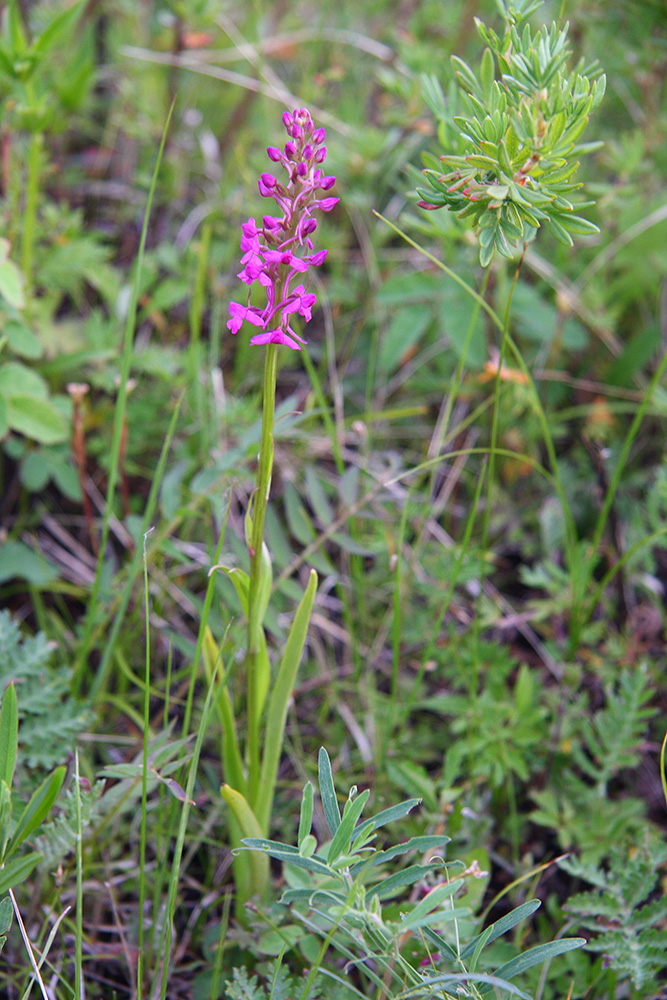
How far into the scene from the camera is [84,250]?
224cm

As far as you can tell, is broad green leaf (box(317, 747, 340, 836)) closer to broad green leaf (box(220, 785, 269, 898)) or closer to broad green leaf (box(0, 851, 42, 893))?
broad green leaf (box(220, 785, 269, 898))

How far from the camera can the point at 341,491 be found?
71.6 inches

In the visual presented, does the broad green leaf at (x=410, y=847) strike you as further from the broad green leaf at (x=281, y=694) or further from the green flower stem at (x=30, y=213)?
the green flower stem at (x=30, y=213)

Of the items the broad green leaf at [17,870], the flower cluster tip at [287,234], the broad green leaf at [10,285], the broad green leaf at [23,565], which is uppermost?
the flower cluster tip at [287,234]

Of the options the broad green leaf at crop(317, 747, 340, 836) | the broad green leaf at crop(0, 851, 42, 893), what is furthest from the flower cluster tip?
the broad green leaf at crop(0, 851, 42, 893)

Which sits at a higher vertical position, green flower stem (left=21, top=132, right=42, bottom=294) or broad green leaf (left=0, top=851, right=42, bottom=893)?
green flower stem (left=21, top=132, right=42, bottom=294)

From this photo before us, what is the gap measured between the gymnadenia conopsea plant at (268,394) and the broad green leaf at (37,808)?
0.87 ft

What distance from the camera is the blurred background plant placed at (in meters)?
1.57

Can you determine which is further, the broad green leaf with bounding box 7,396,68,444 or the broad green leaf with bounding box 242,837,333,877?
the broad green leaf with bounding box 7,396,68,444

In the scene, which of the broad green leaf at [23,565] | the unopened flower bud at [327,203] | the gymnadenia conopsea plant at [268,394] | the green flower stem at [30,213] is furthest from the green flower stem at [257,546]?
the green flower stem at [30,213]

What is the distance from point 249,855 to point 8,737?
0.52m

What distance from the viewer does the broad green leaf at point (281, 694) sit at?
4.13 ft

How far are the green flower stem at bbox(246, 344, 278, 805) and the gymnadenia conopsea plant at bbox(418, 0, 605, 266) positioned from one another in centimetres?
39

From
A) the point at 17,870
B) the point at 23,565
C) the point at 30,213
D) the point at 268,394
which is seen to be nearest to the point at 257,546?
the point at 268,394
